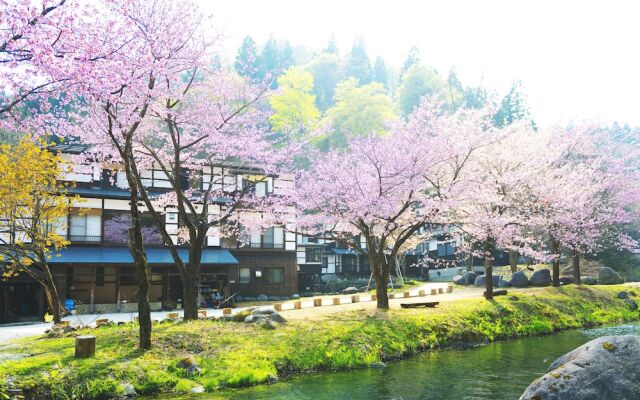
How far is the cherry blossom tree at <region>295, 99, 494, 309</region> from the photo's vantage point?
2220 cm

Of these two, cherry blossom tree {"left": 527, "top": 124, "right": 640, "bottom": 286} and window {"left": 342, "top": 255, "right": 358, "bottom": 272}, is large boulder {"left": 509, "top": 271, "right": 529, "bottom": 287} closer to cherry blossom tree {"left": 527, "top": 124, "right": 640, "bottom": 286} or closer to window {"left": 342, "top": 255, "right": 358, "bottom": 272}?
cherry blossom tree {"left": 527, "top": 124, "right": 640, "bottom": 286}

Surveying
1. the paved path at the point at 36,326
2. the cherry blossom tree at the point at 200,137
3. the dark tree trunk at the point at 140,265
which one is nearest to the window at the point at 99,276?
the paved path at the point at 36,326

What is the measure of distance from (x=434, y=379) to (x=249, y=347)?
5.72 m

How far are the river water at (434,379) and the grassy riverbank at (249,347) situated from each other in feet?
Answer: 2.22

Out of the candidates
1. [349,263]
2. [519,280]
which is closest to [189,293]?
[519,280]

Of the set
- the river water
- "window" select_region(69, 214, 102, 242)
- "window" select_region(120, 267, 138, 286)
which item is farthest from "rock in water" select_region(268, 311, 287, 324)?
"window" select_region(69, 214, 102, 242)

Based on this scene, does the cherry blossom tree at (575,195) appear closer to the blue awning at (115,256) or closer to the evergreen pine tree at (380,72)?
the blue awning at (115,256)

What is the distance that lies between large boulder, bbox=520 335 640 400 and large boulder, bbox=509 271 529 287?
1142 inches

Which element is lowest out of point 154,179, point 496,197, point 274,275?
point 274,275

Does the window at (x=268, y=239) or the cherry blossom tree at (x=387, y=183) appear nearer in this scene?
the cherry blossom tree at (x=387, y=183)

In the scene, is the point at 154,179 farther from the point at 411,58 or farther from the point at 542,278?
the point at 411,58

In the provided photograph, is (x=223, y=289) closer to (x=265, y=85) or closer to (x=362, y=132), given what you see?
(x=265, y=85)

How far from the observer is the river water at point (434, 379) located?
12984mm

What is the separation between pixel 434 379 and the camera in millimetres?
14734
